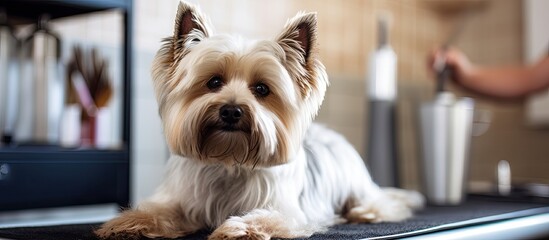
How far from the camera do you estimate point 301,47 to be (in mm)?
999

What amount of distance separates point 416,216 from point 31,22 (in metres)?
1.07

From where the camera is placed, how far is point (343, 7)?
254 centimetres

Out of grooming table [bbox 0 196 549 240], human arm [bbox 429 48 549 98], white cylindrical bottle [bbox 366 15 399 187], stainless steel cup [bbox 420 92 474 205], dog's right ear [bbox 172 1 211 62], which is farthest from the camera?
human arm [bbox 429 48 549 98]

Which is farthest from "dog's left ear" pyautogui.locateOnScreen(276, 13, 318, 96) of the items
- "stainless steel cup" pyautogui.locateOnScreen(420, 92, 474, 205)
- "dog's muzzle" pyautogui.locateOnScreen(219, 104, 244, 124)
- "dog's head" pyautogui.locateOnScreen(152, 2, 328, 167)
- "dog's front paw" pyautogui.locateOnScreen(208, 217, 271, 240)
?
"stainless steel cup" pyautogui.locateOnScreen(420, 92, 474, 205)

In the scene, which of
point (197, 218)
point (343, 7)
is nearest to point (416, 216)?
point (197, 218)

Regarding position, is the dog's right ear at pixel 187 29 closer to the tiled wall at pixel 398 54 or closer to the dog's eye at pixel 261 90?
the dog's eye at pixel 261 90

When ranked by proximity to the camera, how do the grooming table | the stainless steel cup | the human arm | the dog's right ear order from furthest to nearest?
the human arm → the stainless steel cup → the grooming table → the dog's right ear

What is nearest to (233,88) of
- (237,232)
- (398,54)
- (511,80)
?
(237,232)

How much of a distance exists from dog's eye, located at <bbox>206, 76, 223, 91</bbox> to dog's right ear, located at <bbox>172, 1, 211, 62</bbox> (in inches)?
2.3

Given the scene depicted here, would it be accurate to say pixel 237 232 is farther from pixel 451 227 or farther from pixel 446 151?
pixel 446 151

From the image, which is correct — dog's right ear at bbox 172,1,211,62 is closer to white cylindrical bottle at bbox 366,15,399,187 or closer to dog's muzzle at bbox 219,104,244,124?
dog's muzzle at bbox 219,104,244,124

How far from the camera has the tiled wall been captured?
196 cm

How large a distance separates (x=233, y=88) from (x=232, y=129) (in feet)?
0.19

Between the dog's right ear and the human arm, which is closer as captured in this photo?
the dog's right ear
